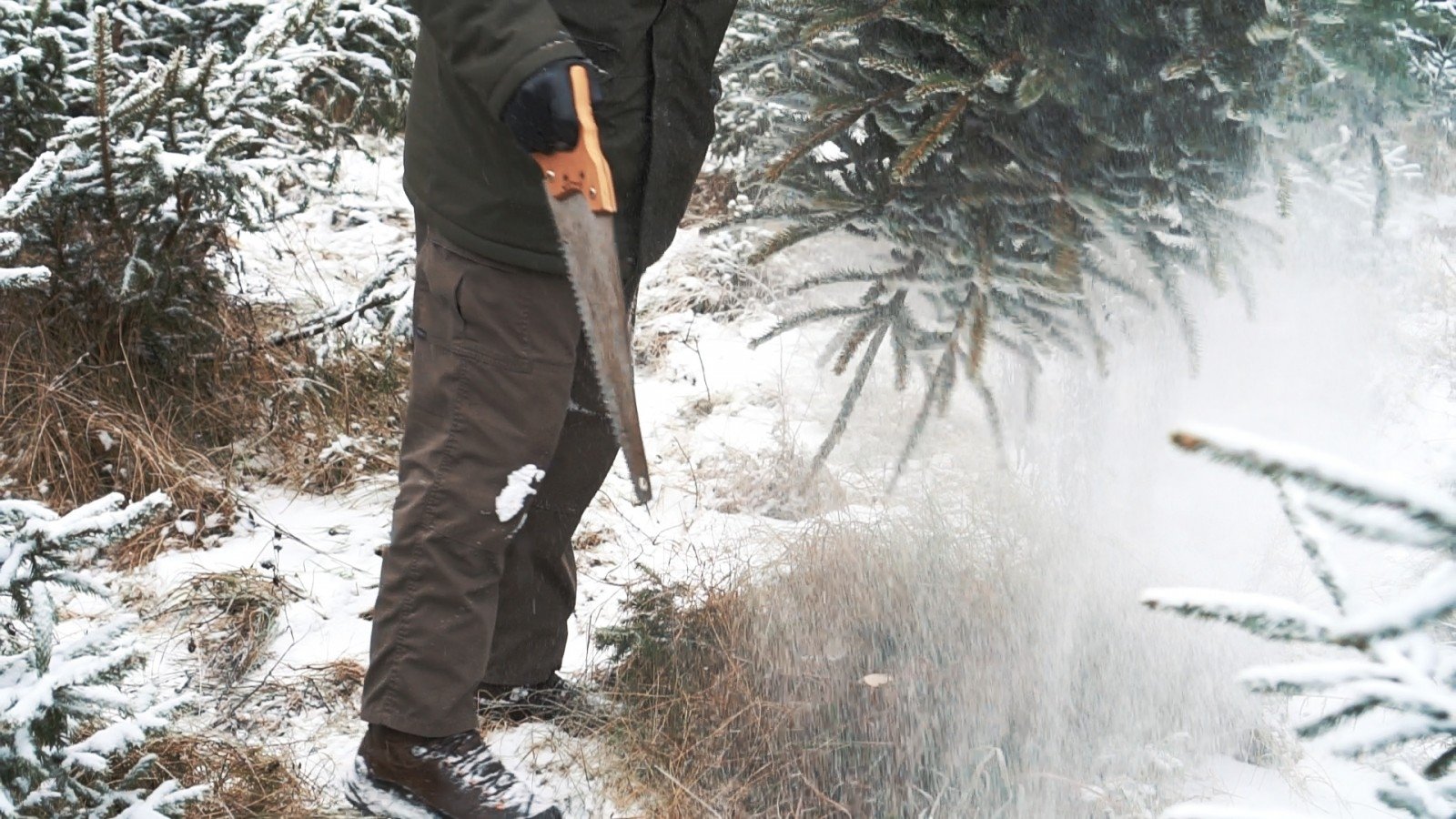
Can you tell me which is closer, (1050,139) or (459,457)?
(459,457)

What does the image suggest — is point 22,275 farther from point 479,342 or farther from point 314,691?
point 314,691

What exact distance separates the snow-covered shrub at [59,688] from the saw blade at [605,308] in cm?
70

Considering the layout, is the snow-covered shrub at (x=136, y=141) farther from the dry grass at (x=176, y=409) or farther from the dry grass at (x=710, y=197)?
the dry grass at (x=710, y=197)

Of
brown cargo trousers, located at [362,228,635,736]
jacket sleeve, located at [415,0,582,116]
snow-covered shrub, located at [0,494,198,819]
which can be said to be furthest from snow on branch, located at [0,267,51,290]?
jacket sleeve, located at [415,0,582,116]

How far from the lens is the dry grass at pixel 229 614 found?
2795 millimetres

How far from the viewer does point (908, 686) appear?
8.25 ft

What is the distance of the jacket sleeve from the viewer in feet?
5.84

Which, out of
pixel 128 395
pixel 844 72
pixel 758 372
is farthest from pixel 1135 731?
pixel 128 395

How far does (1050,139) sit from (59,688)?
6.37 ft

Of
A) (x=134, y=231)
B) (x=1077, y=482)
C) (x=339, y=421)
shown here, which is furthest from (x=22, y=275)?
(x=1077, y=482)

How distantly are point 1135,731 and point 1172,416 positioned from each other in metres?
0.85

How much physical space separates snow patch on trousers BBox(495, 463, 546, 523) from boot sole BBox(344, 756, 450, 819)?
1.83ft

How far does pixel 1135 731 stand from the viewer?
255 centimetres

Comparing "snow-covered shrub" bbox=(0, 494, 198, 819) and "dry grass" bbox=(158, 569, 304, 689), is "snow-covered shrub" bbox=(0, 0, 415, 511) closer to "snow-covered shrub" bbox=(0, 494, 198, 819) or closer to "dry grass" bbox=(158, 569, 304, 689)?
"dry grass" bbox=(158, 569, 304, 689)
